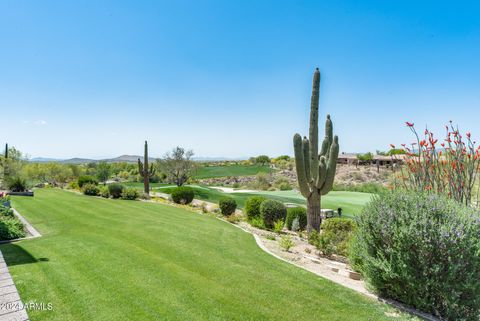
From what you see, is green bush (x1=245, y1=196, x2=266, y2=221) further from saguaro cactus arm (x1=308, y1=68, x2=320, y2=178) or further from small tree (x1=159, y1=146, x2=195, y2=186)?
small tree (x1=159, y1=146, x2=195, y2=186)

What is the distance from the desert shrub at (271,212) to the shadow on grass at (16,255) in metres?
8.37

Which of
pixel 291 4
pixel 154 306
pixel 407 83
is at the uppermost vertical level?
pixel 291 4

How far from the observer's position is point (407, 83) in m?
14.6

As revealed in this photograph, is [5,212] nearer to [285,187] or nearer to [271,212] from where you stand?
[271,212]

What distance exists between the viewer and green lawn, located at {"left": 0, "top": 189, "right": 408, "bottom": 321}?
3.45 m

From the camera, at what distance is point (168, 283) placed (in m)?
4.21

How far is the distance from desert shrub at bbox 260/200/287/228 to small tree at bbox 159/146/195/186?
18.8 m

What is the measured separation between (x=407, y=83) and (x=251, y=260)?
14.7 meters

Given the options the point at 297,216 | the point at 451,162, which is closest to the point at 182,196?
the point at 297,216

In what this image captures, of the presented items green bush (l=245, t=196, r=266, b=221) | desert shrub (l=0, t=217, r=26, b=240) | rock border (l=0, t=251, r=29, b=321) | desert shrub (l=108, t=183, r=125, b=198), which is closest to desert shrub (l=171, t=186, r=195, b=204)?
desert shrub (l=108, t=183, r=125, b=198)

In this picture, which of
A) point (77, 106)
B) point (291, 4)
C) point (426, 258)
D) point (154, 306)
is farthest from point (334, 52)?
point (77, 106)

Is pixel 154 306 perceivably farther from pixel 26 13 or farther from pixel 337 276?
pixel 26 13

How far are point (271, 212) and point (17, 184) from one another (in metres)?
19.1

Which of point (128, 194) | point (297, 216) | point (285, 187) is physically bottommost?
point (285, 187)
